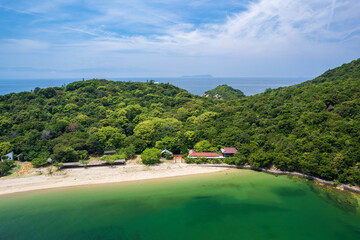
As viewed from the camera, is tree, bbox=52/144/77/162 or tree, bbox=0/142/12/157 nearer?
tree, bbox=52/144/77/162

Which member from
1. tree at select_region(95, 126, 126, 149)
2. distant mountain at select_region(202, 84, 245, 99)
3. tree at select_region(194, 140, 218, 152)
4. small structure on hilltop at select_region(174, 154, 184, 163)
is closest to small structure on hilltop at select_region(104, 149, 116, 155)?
tree at select_region(95, 126, 126, 149)

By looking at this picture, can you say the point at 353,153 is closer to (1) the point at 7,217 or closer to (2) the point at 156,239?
(2) the point at 156,239

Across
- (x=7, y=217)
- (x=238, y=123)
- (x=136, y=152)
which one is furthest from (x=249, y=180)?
(x=7, y=217)

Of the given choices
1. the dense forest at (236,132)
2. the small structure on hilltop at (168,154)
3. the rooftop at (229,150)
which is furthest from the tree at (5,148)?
the rooftop at (229,150)

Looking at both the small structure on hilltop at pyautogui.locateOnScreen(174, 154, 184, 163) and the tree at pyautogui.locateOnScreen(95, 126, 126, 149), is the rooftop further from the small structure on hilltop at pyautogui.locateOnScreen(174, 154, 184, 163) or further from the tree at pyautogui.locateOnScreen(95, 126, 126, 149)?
the tree at pyautogui.locateOnScreen(95, 126, 126, 149)

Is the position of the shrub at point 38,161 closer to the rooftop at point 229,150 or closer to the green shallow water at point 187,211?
the green shallow water at point 187,211

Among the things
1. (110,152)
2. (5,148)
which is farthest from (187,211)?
(5,148)
